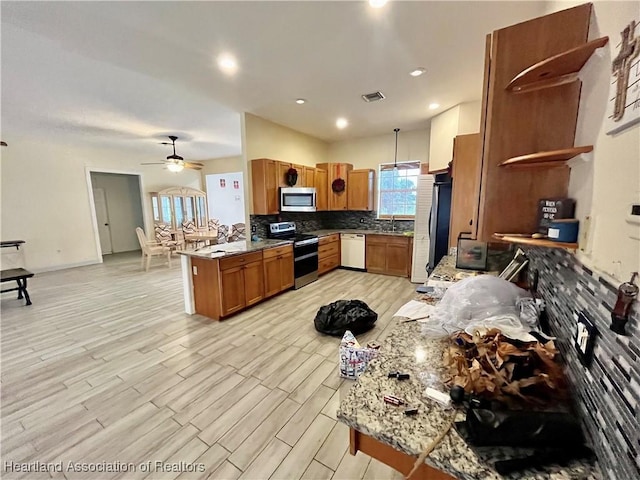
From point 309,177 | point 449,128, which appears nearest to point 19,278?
point 309,177

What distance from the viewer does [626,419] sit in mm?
576

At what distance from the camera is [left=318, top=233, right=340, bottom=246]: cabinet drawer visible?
203 inches

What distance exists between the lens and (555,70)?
3.28ft

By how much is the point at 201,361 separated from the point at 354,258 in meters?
3.72

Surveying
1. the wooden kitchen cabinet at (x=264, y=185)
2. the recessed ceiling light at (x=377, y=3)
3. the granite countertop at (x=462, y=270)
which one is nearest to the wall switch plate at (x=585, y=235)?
the granite countertop at (x=462, y=270)

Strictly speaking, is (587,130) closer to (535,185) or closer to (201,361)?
(535,185)

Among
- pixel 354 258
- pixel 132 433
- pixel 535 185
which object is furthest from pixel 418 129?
pixel 132 433

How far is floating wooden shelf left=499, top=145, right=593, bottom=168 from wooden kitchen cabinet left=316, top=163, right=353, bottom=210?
183 inches

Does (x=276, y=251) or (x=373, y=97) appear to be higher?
(x=373, y=97)

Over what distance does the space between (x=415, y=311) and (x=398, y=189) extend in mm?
4333

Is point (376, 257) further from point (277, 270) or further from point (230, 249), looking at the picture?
point (230, 249)

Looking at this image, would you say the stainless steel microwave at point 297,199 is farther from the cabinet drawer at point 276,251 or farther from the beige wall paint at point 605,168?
the beige wall paint at point 605,168

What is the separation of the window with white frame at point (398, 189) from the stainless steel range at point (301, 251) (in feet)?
6.22

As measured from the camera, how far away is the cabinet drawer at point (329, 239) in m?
5.15
